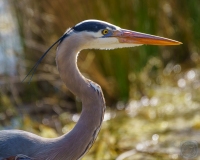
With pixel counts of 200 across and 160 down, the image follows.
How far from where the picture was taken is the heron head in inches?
98.7

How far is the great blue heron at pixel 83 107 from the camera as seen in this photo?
8.16ft

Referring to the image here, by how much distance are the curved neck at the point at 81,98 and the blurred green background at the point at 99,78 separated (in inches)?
71.0

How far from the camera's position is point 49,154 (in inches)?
100.0

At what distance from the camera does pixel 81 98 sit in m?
2.52

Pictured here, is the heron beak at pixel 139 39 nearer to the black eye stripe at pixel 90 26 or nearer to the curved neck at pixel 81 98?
the black eye stripe at pixel 90 26

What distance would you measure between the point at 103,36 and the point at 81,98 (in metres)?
0.34

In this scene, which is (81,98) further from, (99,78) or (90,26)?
(99,78)

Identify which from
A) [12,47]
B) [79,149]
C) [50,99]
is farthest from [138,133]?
[79,149]

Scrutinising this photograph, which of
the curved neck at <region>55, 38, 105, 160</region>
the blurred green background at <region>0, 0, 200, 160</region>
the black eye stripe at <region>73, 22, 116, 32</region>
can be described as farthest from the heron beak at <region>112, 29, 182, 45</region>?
the blurred green background at <region>0, 0, 200, 160</region>

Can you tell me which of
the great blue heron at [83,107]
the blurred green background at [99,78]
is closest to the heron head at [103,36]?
the great blue heron at [83,107]

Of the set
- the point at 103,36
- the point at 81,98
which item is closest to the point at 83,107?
the point at 81,98

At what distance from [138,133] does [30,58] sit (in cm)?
152

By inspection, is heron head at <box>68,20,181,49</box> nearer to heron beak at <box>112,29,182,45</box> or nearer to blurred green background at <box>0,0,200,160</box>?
heron beak at <box>112,29,182,45</box>

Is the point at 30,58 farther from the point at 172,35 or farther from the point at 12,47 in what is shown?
the point at 172,35
